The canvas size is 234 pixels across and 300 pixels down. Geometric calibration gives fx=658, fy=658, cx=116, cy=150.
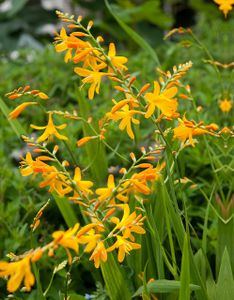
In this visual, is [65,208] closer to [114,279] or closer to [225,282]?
[114,279]

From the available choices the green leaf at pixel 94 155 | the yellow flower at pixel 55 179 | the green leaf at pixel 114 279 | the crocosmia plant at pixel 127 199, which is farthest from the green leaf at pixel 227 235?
the yellow flower at pixel 55 179

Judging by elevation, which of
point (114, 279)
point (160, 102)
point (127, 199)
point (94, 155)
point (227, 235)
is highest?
point (160, 102)

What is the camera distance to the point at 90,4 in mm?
7523

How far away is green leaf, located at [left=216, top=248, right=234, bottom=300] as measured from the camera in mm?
1804

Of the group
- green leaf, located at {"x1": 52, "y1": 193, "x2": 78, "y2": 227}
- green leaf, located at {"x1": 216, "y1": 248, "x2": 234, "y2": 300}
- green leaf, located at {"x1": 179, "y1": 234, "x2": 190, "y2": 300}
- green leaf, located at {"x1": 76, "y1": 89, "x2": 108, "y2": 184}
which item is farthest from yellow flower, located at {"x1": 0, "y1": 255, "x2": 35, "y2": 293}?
green leaf, located at {"x1": 76, "y1": 89, "x2": 108, "y2": 184}

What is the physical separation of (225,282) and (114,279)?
31 centimetres

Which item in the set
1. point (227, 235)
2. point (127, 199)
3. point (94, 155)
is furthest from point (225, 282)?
point (94, 155)

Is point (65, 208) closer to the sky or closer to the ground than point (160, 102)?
closer to the ground

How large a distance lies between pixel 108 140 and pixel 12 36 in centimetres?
492

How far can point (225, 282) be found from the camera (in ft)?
5.96

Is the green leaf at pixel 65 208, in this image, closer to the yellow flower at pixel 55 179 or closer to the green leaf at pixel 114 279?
the green leaf at pixel 114 279

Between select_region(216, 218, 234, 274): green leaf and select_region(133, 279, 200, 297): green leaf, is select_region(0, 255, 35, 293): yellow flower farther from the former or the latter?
select_region(216, 218, 234, 274): green leaf

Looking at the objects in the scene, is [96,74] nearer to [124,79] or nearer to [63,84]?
[124,79]

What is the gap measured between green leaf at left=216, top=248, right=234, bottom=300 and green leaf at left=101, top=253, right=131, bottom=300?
26 centimetres
